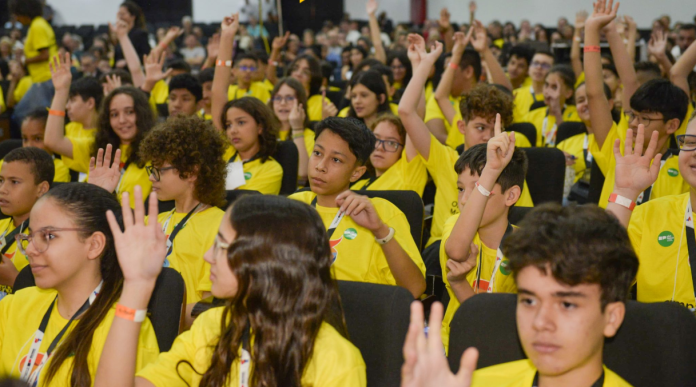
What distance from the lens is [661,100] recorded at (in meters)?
2.95

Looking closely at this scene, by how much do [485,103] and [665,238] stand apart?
141 centimetres

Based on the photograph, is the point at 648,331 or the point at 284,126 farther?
the point at 284,126

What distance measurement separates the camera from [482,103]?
133 inches

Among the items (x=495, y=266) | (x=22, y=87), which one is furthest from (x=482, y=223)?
(x=22, y=87)

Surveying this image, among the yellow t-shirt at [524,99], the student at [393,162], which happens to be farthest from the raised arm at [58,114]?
the yellow t-shirt at [524,99]

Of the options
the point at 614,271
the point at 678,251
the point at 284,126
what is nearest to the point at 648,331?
the point at 614,271

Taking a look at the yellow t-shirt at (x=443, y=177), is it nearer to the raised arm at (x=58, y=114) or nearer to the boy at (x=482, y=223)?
the boy at (x=482, y=223)

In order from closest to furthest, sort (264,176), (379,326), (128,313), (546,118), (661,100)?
(128,313) < (379,326) < (661,100) < (264,176) < (546,118)

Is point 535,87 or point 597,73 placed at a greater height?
point 597,73

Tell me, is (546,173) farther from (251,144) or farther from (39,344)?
(39,344)

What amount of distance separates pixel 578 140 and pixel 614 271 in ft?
10.1

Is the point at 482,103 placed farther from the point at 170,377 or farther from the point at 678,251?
the point at 170,377

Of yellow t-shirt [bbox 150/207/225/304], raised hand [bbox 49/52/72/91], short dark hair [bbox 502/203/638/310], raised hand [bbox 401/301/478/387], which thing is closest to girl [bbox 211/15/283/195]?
raised hand [bbox 49/52/72/91]

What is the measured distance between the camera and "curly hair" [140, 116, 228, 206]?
2600mm
